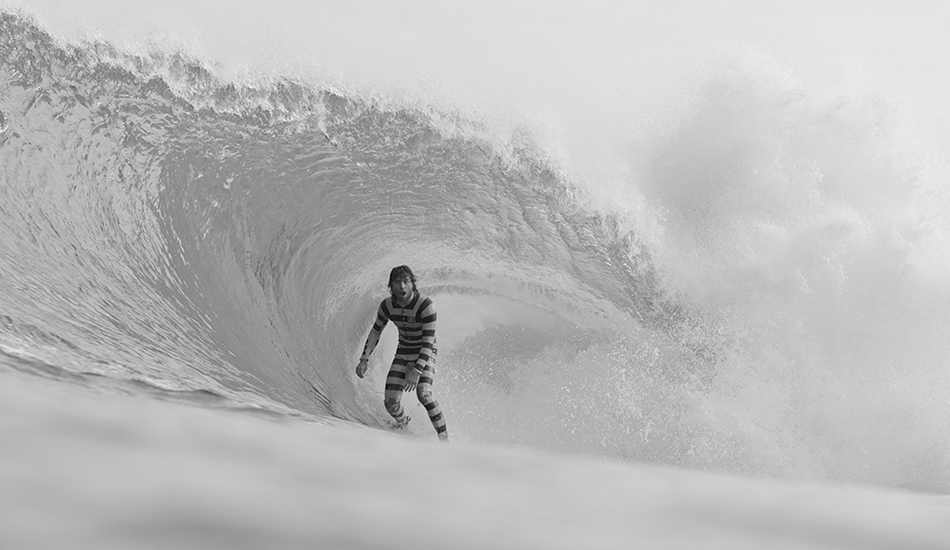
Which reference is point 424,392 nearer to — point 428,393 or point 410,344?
point 428,393

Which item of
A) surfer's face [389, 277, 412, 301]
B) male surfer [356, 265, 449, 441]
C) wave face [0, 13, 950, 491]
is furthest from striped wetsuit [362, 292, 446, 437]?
wave face [0, 13, 950, 491]

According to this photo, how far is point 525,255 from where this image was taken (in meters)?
11.2

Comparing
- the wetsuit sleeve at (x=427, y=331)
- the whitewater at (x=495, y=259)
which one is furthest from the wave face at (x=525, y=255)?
the wetsuit sleeve at (x=427, y=331)

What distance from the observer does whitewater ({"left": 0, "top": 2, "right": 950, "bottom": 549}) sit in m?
6.96

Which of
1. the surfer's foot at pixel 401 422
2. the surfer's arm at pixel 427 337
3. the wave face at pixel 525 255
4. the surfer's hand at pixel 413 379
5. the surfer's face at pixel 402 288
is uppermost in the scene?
the wave face at pixel 525 255

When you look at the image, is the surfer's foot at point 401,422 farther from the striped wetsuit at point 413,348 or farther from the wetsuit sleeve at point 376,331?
the wetsuit sleeve at point 376,331

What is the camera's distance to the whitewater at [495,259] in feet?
22.8

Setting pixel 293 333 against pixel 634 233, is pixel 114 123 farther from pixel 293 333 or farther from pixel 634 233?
pixel 634 233

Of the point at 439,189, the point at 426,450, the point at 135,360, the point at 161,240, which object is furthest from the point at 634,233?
the point at 426,450

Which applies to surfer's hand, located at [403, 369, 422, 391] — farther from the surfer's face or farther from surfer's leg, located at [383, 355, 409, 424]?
the surfer's face

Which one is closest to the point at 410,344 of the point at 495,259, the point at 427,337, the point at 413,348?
the point at 413,348

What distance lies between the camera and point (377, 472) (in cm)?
69

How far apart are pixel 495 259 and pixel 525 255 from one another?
0.45m

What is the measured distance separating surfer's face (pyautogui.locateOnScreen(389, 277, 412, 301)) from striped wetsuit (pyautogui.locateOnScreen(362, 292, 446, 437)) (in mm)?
177
